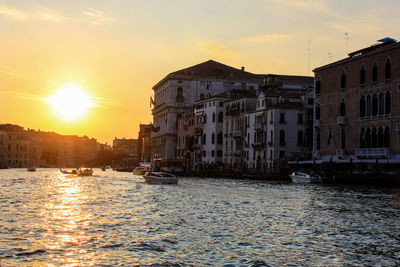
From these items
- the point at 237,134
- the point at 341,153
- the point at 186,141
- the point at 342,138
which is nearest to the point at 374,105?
the point at 342,138

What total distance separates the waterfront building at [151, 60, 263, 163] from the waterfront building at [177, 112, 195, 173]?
418 centimetres

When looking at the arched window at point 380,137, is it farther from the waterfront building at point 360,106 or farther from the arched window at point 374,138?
the arched window at point 374,138

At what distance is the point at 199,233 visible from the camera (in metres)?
21.4

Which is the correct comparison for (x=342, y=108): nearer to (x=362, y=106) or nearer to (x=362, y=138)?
(x=362, y=106)

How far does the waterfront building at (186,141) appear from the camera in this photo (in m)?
105

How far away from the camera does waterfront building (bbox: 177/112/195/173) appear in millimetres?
104688

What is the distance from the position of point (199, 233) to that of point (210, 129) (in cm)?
7307

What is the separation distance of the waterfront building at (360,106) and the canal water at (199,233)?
19672mm

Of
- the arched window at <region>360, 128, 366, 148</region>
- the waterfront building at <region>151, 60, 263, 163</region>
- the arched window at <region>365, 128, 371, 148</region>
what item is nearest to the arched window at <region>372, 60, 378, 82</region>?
the arched window at <region>365, 128, 371, 148</region>

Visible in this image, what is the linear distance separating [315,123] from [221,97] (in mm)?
29959

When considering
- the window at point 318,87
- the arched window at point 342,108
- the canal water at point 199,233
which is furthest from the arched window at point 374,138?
the canal water at point 199,233

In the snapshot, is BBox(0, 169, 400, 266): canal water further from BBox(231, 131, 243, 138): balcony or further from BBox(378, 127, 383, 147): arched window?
BBox(231, 131, 243, 138): balcony

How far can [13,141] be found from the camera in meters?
188

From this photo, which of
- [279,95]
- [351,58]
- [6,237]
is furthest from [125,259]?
[279,95]
